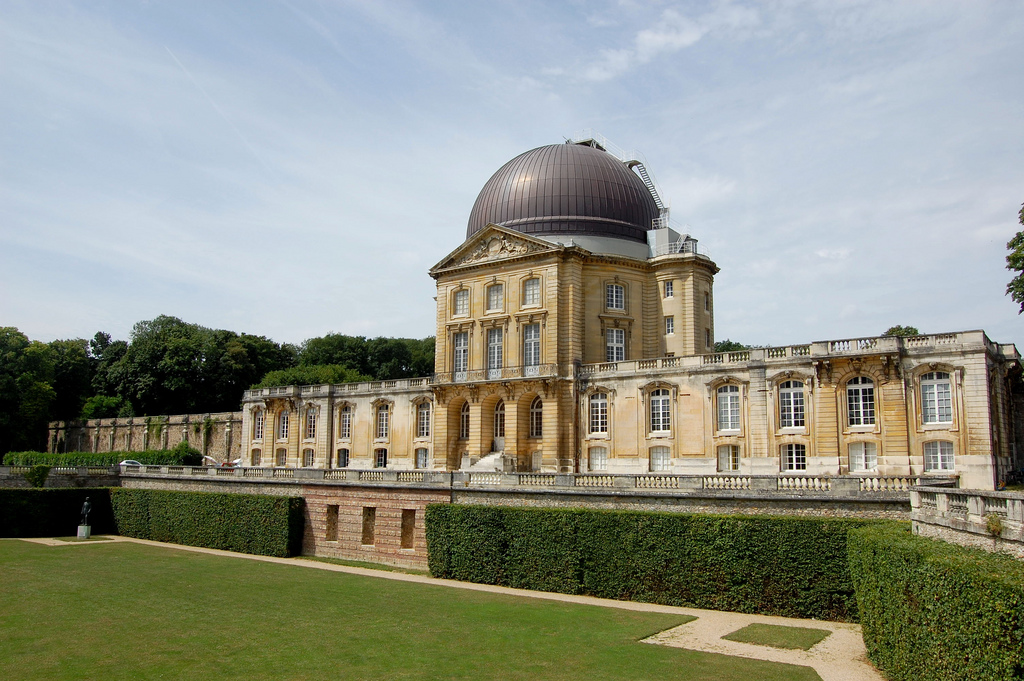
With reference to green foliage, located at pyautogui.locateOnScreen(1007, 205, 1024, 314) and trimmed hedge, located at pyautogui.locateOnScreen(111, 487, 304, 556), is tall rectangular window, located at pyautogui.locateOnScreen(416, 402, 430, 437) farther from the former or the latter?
green foliage, located at pyautogui.locateOnScreen(1007, 205, 1024, 314)

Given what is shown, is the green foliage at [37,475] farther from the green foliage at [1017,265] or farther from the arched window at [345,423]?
the green foliage at [1017,265]

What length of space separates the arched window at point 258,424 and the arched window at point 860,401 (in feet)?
132

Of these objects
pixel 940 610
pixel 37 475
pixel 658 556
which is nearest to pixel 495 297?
pixel 658 556

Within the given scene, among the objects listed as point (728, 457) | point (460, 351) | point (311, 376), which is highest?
point (311, 376)

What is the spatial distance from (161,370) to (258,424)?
22.6 meters

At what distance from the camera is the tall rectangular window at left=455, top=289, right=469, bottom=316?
47963mm

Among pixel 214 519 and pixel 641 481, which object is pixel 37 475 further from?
pixel 641 481

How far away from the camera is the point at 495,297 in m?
46.8

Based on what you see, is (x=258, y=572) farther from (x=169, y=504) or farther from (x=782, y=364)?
(x=782, y=364)

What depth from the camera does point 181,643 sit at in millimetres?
20078

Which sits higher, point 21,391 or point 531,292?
point 531,292

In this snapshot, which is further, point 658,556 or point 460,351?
point 460,351

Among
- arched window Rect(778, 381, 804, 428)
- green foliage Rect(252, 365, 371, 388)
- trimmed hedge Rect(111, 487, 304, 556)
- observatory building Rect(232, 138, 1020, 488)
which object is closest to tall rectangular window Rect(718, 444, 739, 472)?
observatory building Rect(232, 138, 1020, 488)

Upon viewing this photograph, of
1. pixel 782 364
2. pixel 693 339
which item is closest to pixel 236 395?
pixel 693 339
